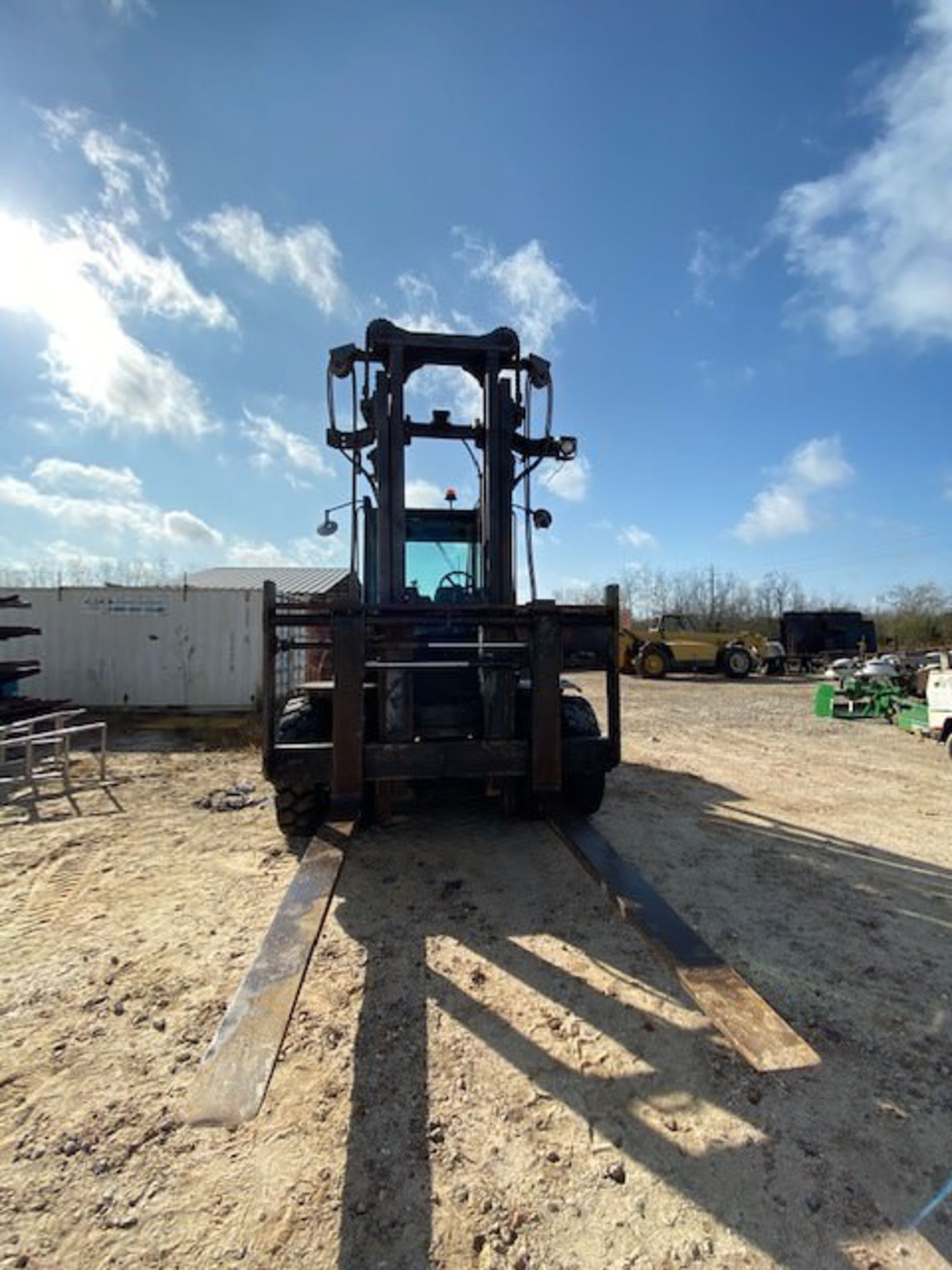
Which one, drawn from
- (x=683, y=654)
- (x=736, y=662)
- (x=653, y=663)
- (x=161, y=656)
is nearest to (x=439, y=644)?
(x=161, y=656)

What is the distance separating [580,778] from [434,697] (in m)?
1.32

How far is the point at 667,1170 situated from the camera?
2006 mm

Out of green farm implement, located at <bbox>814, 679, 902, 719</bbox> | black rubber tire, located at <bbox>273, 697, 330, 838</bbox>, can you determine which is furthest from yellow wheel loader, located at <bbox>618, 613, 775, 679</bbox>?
black rubber tire, located at <bbox>273, 697, 330, 838</bbox>

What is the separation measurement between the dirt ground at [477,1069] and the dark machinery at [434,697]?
33 centimetres

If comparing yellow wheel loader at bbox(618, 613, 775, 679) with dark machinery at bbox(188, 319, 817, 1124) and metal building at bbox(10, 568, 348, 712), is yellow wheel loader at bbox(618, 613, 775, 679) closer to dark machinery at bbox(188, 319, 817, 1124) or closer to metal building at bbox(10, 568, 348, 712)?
metal building at bbox(10, 568, 348, 712)

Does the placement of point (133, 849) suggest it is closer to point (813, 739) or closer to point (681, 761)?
point (681, 761)

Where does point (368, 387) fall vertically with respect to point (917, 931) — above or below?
above

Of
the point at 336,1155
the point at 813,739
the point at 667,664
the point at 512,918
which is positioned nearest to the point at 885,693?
the point at 813,739

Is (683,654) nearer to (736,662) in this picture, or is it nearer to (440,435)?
(736,662)

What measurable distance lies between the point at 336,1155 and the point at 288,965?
28.0 inches

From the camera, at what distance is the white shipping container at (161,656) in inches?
508

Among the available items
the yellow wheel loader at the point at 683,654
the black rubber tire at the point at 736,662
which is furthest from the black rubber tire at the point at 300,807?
the black rubber tire at the point at 736,662

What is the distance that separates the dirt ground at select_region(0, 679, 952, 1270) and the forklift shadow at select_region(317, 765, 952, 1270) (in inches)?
0.5

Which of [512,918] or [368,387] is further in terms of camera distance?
[368,387]
